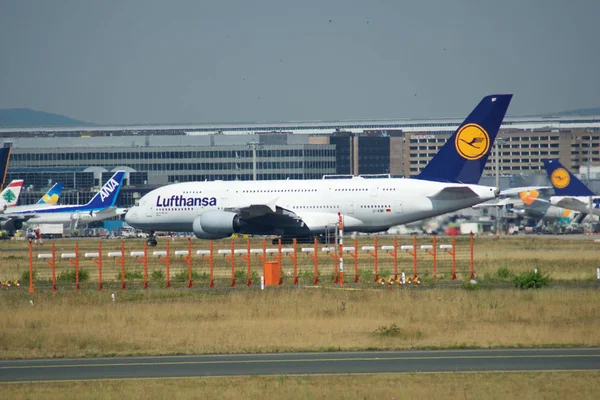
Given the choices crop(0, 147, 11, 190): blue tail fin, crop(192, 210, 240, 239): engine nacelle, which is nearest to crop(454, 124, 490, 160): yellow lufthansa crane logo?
crop(192, 210, 240, 239): engine nacelle

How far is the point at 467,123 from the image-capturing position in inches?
2363

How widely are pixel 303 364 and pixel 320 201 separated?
42545mm

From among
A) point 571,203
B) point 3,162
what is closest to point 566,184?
point 571,203

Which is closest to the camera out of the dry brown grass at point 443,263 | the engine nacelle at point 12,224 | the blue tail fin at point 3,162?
the dry brown grass at point 443,263

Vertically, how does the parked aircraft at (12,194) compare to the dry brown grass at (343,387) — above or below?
above

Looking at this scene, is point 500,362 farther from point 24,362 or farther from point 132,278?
point 132,278

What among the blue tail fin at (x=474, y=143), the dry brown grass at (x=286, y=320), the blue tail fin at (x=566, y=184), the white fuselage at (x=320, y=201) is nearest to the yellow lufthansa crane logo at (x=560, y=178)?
the blue tail fin at (x=566, y=184)

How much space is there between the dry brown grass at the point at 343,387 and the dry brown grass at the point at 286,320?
4095mm

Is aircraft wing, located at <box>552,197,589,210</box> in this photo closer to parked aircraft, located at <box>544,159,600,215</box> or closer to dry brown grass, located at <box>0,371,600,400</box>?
parked aircraft, located at <box>544,159,600,215</box>

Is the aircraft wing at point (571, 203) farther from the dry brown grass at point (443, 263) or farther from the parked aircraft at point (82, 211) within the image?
the parked aircraft at point (82, 211)

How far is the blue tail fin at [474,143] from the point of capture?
59.3 meters

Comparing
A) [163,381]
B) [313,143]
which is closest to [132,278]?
[163,381]

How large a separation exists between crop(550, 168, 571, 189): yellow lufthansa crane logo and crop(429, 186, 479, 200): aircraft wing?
3047cm

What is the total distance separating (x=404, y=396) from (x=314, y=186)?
1869 inches
